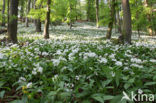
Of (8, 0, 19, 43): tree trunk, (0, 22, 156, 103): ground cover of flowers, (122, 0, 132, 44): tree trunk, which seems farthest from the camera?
(122, 0, 132, 44): tree trunk

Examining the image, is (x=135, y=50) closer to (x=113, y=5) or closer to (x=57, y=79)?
(x=57, y=79)

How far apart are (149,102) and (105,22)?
11.5 m

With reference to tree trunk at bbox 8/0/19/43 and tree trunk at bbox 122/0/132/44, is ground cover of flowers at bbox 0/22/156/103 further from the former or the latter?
tree trunk at bbox 122/0/132/44

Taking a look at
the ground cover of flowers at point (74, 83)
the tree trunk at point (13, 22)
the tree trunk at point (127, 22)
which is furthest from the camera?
the tree trunk at point (127, 22)

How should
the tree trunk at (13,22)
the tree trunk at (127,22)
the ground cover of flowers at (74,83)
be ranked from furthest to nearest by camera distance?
the tree trunk at (127,22) < the tree trunk at (13,22) < the ground cover of flowers at (74,83)

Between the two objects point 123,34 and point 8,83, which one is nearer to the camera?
point 8,83

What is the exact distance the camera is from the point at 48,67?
341 cm

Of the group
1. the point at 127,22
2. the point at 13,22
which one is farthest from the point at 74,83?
the point at 127,22

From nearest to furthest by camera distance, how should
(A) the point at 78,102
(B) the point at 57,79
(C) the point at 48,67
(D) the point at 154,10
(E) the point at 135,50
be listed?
(A) the point at 78,102
(B) the point at 57,79
(C) the point at 48,67
(E) the point at 135,50
(D) the point at 154,10

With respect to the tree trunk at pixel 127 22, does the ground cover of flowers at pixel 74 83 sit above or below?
below

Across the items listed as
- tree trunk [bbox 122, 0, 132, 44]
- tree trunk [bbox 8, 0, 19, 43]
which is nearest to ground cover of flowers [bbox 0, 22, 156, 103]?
tree trunk [bbox 8, 0, 19, 43]

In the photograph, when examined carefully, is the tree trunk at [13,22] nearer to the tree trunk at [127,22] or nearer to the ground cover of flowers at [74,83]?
the ground cover of flowers at [74,83]

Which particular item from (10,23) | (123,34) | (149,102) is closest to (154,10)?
(123,34)

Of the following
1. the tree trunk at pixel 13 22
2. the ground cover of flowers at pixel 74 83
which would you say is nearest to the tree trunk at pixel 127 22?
the ground cover of flowers at pixel 74 83
